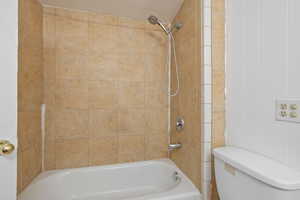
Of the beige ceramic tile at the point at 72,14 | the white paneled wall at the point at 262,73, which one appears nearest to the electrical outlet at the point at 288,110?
the white paneled wall at the point at 262,73

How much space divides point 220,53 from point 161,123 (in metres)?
0.97

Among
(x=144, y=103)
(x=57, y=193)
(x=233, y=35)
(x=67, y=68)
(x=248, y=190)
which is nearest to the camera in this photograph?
(x=248, y=190)

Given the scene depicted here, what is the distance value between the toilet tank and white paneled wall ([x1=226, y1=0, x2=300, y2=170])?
71mm

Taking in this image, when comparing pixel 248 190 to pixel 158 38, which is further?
pixel 158 38

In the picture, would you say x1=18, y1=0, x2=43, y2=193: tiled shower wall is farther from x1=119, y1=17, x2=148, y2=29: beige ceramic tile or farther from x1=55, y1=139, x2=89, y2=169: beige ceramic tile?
x1=119, y1=17, x2=148, y2=29: beige ceramic tile

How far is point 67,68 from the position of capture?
1.50 m

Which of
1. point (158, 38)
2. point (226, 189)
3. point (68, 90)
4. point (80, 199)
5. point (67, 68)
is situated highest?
point (158, 38)

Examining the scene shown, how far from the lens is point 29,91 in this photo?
1.20 metres

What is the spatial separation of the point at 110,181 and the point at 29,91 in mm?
1054

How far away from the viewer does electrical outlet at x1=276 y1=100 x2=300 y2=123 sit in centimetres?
63

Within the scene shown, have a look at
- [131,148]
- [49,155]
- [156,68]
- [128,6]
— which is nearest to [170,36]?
[156,68]

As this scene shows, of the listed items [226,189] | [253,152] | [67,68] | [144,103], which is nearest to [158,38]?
[144,103]

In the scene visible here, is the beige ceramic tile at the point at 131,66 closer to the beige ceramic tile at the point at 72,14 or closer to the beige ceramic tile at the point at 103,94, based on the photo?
the beige ceramic tile at the point at 103,94

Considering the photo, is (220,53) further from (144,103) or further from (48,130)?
(48,130)
